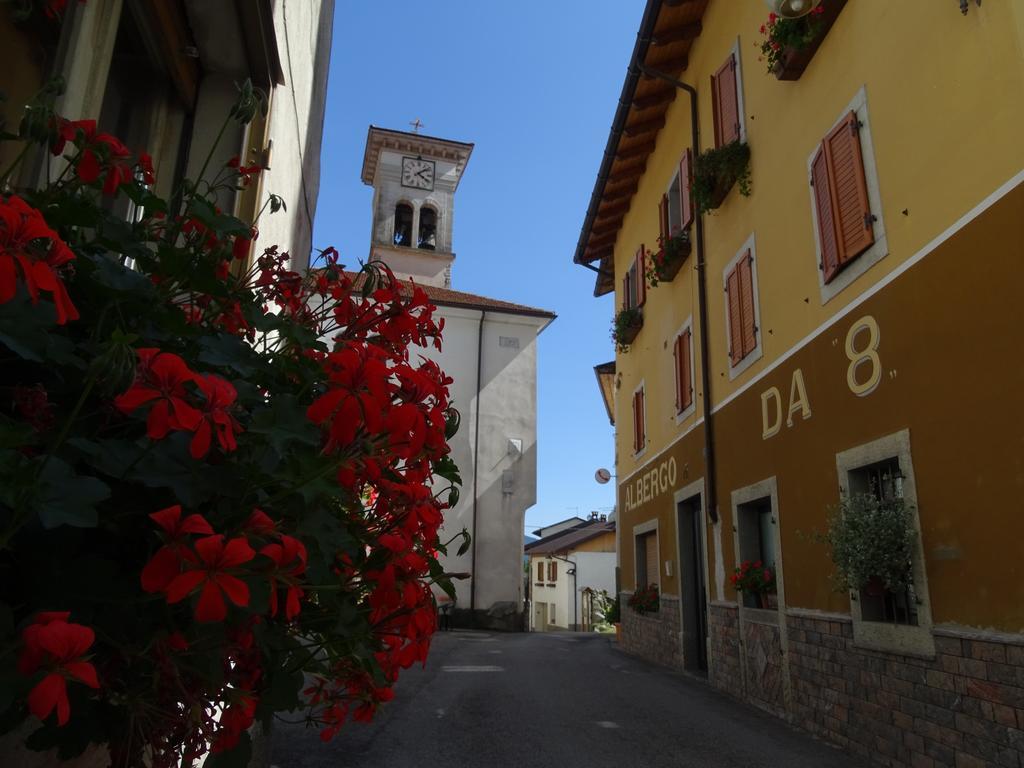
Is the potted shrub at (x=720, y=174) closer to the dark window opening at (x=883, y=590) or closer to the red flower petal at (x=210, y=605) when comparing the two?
the dark window opening at (x=883, y=590)

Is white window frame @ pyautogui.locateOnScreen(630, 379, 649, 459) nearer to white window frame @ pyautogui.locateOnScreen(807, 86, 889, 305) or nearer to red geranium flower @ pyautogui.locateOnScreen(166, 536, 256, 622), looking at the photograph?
white window frame @ pyautogui.locateOnScreen(807, 86, 889, 305)

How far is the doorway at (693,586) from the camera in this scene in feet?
34.3

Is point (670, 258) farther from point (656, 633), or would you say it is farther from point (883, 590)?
point (883, 590)

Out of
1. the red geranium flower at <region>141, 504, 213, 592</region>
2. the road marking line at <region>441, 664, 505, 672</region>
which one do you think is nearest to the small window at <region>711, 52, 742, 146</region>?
the road marking line at <region>441, 664, 505, 672</region>

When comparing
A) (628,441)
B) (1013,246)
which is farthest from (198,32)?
(628,441)

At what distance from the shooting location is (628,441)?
15.3 meters

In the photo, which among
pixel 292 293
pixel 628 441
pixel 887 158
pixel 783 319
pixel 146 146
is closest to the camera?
pixel 292 293

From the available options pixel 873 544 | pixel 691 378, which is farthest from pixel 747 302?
pixel 873 544

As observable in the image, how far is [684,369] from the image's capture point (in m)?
11.1

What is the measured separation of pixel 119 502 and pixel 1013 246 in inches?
194

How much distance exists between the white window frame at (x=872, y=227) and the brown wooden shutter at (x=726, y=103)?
8.35ft

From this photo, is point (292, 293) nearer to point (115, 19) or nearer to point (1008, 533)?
point (115, 19)

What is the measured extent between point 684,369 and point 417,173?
75.6 ft

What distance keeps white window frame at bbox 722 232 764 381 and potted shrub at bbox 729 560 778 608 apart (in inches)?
85.7
